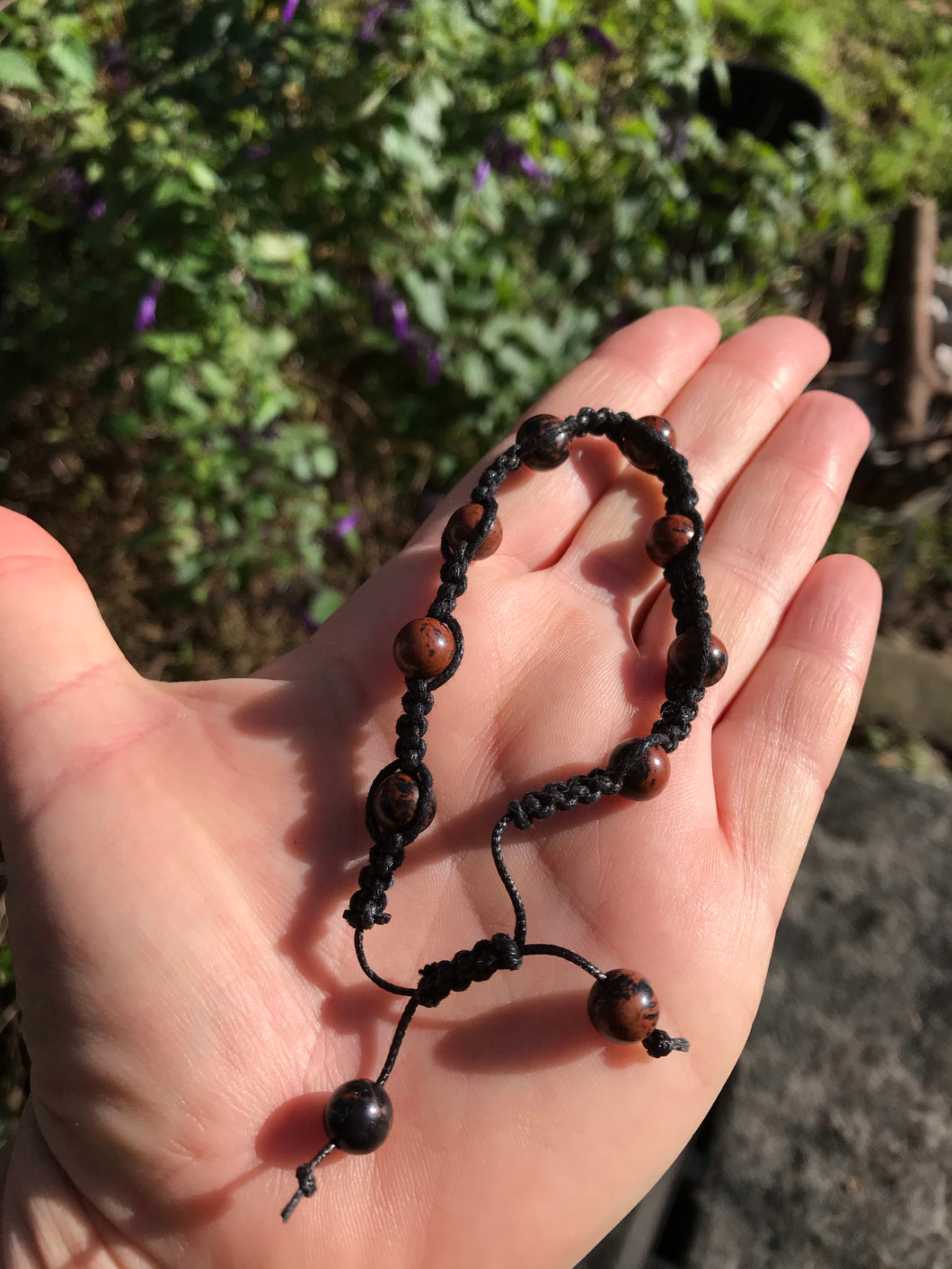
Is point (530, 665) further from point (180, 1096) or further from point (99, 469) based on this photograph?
point (99, 469)

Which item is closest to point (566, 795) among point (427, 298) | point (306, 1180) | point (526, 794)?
point (526, 794)

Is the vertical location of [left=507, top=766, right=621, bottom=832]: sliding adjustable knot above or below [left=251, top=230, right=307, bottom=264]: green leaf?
below

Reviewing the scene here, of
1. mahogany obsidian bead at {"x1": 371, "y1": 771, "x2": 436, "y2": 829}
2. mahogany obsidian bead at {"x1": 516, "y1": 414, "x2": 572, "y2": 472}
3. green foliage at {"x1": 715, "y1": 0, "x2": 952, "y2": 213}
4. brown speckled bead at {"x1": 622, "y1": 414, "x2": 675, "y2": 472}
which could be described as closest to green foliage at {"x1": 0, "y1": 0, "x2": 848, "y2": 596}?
mahogany obsidian bead at {"x1": 516, "y1": 414, "x2": 572, "y2": 472}

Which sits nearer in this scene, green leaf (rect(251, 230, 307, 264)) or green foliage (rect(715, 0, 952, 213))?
green leaf (rect(251, 230, 307, 264))

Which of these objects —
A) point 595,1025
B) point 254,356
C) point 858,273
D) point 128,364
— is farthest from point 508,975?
point 858,273

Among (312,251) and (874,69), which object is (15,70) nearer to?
(312,251)

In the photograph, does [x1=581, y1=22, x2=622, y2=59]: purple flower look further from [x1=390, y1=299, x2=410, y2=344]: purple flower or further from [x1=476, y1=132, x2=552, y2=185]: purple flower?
[x1=390, y1=299, x2=410, y2=344]: purple flower

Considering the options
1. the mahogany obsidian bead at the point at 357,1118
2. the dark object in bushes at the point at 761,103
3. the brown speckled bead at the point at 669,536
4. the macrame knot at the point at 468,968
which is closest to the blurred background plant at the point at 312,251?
the dark object in bushes at the point at 761,103
